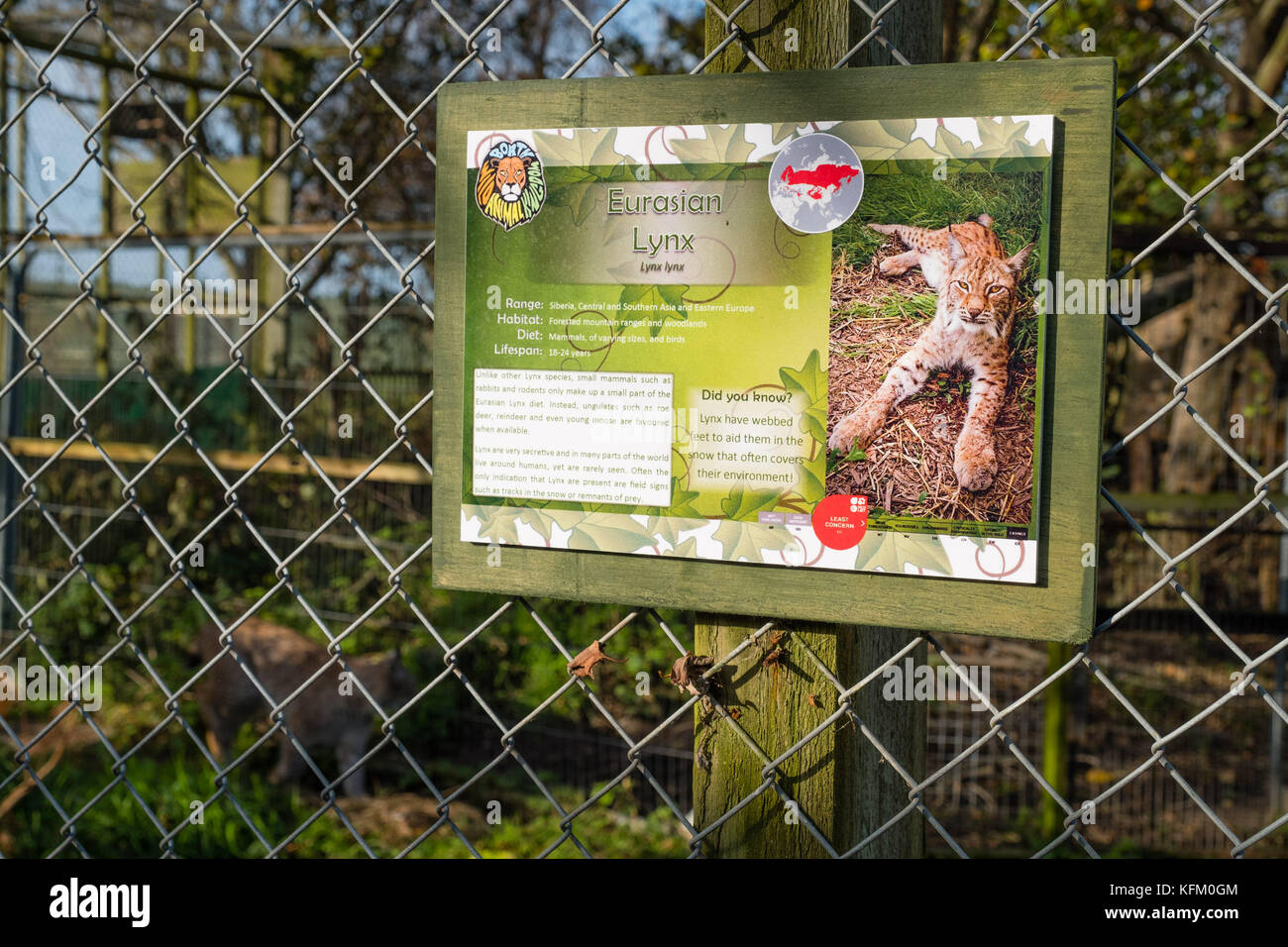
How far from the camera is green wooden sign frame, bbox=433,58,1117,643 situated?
122cm

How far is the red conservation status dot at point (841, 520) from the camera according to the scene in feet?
4.30

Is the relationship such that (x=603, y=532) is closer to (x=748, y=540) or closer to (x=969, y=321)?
(x=748, y=540)

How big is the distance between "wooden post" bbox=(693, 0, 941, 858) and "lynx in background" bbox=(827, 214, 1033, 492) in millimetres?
275

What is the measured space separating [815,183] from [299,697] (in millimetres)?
3769

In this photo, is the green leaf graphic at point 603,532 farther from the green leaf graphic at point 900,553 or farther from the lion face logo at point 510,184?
the lion face logo at point 510,184

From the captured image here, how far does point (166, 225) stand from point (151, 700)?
364cm

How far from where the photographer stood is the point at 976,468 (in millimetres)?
1272

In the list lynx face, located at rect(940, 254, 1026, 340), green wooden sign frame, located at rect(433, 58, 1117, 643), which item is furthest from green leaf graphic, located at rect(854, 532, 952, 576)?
lynx face, located at rect(940, 254, 1026, 340)

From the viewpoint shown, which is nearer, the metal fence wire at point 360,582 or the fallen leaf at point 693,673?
the fallen leaf at point 693,673

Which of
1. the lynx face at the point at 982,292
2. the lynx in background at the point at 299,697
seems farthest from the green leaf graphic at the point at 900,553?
the lynx in background at the point at 299,697

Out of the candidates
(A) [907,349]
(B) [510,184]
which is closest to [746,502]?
(A) [907,349]

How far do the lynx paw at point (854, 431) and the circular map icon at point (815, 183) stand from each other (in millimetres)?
224
